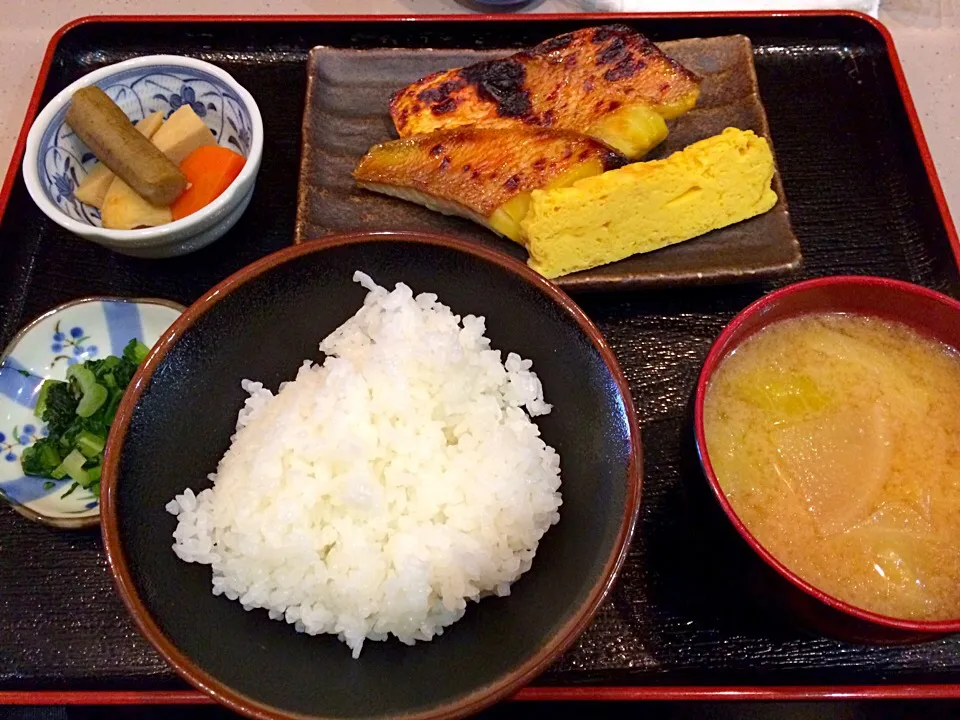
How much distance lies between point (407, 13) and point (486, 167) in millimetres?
1169

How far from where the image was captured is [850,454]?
1.43 meters

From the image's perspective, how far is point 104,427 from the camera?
1.85m

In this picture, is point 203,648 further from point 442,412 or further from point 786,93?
point 786,93

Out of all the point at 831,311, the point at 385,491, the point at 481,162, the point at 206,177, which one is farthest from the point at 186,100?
the point at 831,311

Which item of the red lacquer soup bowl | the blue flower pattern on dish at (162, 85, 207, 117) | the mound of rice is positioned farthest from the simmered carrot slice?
the red lacquer soup bowl

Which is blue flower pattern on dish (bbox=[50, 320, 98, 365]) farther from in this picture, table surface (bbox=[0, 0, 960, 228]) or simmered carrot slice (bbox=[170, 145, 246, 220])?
table surface (bbox=[0, 0, 960, 228])

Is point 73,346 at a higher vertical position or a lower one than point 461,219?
lower

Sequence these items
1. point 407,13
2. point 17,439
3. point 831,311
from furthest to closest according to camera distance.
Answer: point 407,13
point 17,439
point 831,311

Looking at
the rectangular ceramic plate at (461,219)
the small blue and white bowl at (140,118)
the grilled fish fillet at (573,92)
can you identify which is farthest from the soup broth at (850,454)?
the small blue and white bowl at (140,118)

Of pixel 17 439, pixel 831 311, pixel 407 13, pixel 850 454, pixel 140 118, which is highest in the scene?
pixel 407 13

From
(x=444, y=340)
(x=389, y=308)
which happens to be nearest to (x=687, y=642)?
(x=444, y=340)

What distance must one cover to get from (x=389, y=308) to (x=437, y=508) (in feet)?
1.49

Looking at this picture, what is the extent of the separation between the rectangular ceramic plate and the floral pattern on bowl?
233mm

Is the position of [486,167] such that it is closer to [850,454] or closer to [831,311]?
[831,311]
